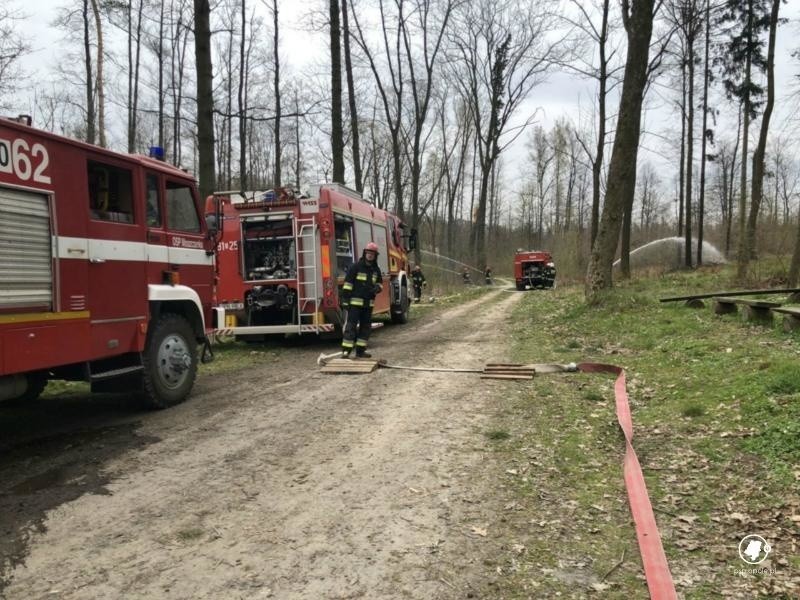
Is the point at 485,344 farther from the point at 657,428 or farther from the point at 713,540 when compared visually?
the point at 713,540

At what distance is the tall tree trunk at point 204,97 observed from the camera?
12430mm

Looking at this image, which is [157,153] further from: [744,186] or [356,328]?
[744,186]

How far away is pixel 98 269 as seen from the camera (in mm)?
5441

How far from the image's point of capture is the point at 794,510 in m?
3.61

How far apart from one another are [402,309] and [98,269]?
10225 mm

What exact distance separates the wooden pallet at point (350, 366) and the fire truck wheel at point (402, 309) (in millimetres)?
6034

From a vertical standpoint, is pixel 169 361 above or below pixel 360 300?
below

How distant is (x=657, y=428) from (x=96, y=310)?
5.35 meters

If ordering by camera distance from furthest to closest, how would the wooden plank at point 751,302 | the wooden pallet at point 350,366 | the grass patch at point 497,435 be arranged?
the wooden plank at point 751,302 < the wooden pallet at point 350,366 < the grass patch at point 497,435

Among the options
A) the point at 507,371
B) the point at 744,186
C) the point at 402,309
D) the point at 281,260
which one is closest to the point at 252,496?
the point at 507,371

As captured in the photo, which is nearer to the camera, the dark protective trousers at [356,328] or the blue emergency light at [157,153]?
the blue emergency light at [157,153]

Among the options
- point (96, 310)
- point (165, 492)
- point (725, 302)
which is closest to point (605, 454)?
point (165, 492)

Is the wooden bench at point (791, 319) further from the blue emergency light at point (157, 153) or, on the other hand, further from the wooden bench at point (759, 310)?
the blue emergency light at point (157, 153)

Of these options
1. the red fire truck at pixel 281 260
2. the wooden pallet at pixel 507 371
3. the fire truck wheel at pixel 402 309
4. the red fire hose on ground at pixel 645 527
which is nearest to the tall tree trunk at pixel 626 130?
the fire truck wheel at pixel 402 309
